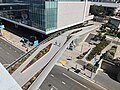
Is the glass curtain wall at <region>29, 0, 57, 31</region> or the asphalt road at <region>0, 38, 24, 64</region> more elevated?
the glass curtain wall at <region>29, 0, 57, 31</region>

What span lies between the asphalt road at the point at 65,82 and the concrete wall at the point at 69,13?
21498 millimetres

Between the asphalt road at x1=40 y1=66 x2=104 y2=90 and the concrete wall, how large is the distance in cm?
2150

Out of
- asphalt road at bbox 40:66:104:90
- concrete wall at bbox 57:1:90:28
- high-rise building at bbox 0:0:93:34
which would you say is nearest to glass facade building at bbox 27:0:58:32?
high-rise building at bbox 0:0:93:34

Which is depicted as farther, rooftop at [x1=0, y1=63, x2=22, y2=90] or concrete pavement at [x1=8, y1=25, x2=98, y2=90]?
concrete pavement at [x1=8, y1=25, x2=98, y2=90]

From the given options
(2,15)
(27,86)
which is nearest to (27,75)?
(27,86)

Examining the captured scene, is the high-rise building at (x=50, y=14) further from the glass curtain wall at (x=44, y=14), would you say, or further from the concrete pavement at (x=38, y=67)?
the concrete pavement at (x=38, y=67)

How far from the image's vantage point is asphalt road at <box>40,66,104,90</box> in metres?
28.4

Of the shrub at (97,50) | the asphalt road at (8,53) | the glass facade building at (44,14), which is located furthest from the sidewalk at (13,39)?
the shrub at (97,50)

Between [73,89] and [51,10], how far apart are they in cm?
2662

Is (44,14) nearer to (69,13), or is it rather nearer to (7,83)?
(69,13)

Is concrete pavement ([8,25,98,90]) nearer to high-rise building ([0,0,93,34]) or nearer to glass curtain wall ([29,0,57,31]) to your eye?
glass curtain wall ([29,0,57,31])

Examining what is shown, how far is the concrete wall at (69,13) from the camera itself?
4754 cm

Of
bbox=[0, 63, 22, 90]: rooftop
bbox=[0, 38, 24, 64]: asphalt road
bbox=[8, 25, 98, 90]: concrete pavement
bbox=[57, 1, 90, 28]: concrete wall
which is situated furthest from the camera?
bbox=[57, 1, 90, 28]: concrete wall

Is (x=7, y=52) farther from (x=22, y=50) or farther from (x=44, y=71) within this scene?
(x=44, y=71)
